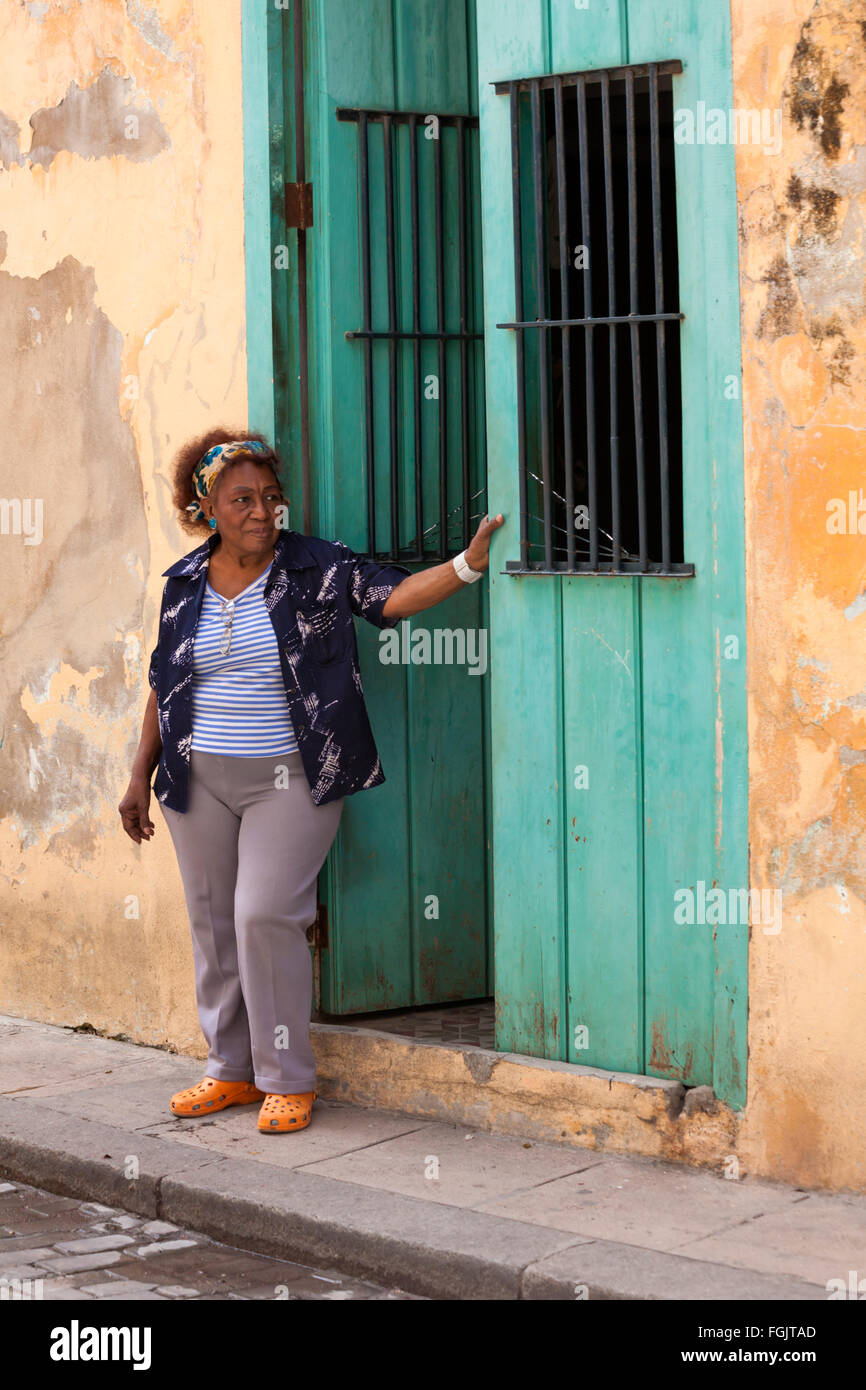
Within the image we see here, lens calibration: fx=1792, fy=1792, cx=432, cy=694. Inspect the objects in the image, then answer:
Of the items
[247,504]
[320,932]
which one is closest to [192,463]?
[247,504]

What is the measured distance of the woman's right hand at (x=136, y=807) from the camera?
5.77 metres

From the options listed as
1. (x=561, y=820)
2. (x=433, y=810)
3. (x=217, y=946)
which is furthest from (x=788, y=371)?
(x=217, y=946)

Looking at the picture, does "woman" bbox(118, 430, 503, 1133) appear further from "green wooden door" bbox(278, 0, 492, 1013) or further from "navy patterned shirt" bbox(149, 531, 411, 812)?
"green wooden door" bbox(278, 0, 492, 1013)

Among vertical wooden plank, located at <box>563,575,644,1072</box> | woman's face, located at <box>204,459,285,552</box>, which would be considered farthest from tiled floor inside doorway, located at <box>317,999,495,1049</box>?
woman's face, located at <box>204,459,285,552</box>

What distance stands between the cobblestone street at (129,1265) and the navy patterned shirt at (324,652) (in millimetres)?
1276

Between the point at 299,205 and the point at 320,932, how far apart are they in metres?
2.29

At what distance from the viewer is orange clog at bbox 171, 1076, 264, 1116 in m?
5.45

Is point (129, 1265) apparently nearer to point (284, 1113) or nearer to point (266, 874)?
point (284, 1113)

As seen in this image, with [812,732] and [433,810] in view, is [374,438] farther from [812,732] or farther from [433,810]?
[812,732]

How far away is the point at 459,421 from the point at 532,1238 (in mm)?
2651

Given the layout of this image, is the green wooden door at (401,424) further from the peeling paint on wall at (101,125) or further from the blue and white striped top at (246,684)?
the peeling paint on wall at (101,125)

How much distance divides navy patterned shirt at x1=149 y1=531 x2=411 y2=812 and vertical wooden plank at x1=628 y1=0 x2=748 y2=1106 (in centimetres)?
90

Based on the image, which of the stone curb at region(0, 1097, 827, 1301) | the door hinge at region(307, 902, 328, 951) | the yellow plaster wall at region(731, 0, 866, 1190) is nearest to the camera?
the stone curb at region(0, 1097, 827, 1301)

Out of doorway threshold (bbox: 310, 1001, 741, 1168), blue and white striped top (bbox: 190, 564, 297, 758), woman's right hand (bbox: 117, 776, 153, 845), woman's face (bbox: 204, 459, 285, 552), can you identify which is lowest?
doorway threshold (bbox: 310, 1001, 741, 1168)
